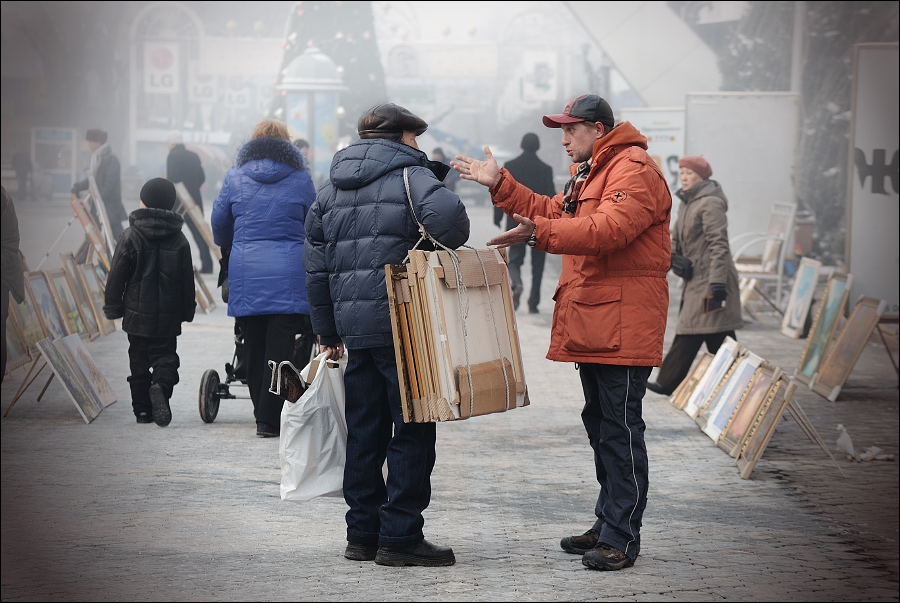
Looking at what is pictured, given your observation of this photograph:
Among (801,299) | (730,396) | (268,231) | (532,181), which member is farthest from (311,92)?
(730,396)

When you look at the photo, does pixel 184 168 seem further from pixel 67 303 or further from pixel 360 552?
pixel 360 552

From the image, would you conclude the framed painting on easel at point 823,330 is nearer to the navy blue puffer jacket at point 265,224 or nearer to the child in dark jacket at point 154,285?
the navy blue puffer jacket at point 265,224

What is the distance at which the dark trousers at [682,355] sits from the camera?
8.16 meters

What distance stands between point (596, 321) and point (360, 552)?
1.39 metres

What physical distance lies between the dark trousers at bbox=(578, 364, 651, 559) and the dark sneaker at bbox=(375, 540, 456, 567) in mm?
699

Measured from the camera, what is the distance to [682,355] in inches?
330

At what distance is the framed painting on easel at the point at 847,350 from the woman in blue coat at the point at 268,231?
460 centimetres

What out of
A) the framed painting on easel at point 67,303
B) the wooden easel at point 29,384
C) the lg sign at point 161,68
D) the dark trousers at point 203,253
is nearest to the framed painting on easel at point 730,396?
the wooden easel at point 29,384

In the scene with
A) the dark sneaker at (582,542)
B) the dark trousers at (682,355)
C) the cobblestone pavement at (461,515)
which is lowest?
the cobblestone pavement at (461,515)

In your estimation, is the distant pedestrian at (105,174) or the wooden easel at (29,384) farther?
the distant pedestrian at (105,174)

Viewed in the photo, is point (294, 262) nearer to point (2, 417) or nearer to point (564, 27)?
point (2, 417)

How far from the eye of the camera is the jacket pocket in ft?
14.8

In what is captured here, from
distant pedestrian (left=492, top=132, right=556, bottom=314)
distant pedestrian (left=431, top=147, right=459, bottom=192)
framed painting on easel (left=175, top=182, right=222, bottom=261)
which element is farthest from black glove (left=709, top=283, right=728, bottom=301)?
distant pedestrian (left=431, top=147, right=459, bottom=192)

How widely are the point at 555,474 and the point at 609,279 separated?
6.96 feet
